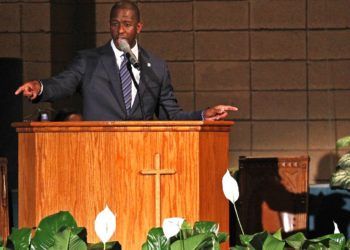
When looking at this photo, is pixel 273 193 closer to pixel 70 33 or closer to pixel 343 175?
pixel 343 175

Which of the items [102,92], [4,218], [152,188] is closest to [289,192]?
[4,218]

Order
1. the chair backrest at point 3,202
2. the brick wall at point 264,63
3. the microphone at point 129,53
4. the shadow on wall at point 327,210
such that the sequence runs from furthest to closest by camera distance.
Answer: the brick wall at point 264,63
the shadow on wall at point 327,210
the chair backrest at point 3,202
the microphone at point 129,53

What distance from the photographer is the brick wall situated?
10.2 metres

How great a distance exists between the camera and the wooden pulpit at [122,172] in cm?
496

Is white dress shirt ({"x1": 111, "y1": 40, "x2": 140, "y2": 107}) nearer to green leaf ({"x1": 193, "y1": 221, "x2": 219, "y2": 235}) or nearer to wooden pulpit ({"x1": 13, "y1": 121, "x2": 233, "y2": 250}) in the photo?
wooden pulpit ({"x1": 13, "y1": 121, "x2": 233, "y2": 250})

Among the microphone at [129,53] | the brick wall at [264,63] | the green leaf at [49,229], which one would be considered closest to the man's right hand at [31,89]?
the microphone at [129,53]

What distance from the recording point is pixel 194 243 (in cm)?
322

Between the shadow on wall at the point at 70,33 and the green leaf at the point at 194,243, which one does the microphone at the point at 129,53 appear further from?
the shadow on wall at the point at 70,33

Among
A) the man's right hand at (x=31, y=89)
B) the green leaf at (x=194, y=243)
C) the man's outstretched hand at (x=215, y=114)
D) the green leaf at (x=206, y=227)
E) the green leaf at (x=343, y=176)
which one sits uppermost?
the man's right hand at (x=31, y=89)

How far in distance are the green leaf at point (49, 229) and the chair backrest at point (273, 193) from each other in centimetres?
432

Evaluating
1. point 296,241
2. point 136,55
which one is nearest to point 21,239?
point 296,241

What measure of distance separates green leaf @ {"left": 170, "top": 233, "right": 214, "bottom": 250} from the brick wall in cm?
682

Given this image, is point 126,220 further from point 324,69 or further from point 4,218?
point 324,69

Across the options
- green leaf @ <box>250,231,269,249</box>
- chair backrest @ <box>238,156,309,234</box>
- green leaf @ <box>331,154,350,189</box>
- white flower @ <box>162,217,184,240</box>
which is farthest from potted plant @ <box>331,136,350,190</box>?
white flower @ <box>162,217,184,240</box>
